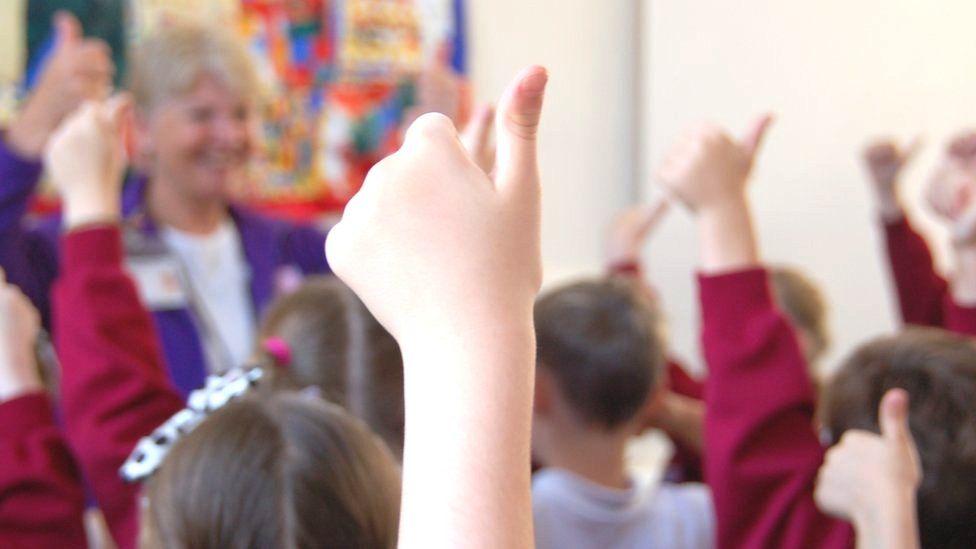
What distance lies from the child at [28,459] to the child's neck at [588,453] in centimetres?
56

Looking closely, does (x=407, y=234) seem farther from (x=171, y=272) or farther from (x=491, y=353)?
(x=171, y=272)

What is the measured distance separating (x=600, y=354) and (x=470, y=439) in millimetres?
836

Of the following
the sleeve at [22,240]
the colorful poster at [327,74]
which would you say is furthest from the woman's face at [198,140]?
the colorful poster at [327,74]

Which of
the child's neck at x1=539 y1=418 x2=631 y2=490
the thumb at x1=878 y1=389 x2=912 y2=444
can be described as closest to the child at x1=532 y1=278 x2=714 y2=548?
the child's neck at x1=539 y1=418 x2=631 y2=490

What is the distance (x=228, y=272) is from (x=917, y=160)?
166 centimetres

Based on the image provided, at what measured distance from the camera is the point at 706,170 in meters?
0.97

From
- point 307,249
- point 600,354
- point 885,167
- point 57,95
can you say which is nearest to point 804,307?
point 885,167

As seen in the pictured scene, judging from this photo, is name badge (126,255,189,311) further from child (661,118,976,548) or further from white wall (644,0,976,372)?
white wall (644,0,976,372)

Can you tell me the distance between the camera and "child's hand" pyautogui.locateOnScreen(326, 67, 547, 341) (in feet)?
1.43

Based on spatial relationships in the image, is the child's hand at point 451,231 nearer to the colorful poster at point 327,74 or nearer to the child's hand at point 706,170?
the child's hand at point 706,170

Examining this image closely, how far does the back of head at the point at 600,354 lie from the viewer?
1239mm

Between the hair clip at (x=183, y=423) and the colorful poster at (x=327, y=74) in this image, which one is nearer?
the hair clip at (x=183, y=423)

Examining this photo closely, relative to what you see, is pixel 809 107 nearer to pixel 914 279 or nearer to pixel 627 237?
pixel 627 237

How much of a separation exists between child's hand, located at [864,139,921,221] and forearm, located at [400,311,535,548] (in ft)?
4.59
